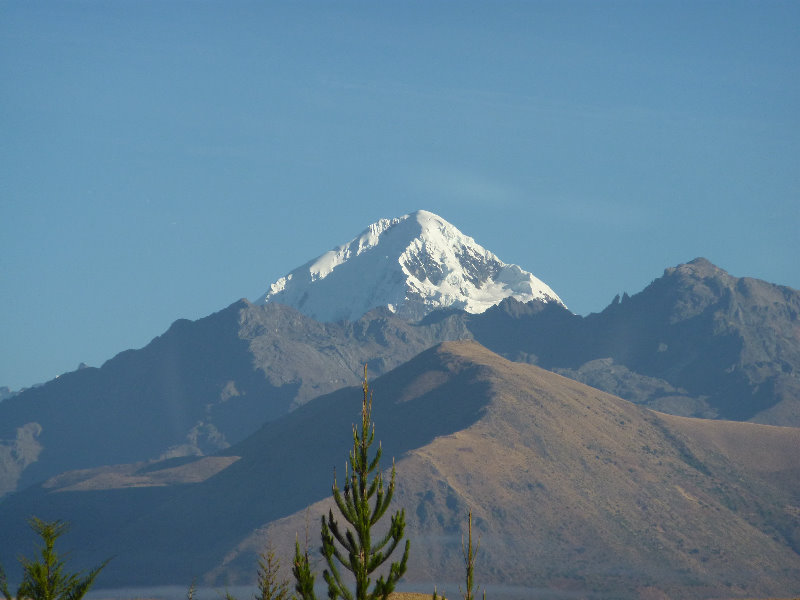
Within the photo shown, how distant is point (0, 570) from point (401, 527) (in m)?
16.0

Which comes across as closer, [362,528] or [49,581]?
[362,528]

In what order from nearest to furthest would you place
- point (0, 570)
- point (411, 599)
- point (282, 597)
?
point (0, 570) < point (282, 597) < point (411, 599)

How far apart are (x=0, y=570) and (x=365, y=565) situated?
48.2 ft

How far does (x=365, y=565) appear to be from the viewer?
34156 mm

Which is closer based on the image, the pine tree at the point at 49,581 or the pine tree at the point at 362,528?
the pine tree at the point at 362,528

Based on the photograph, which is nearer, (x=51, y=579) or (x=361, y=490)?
(x=361, y=490)

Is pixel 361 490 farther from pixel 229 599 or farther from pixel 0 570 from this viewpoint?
pixel 0 570

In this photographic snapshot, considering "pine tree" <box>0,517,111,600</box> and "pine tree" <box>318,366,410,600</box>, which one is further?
"pine tree" <box>0,517,111,600</box>

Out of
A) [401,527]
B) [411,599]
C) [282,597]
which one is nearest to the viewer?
[401,527]

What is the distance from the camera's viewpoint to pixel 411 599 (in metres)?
86.3

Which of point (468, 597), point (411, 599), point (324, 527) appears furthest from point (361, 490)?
point (411, 599)

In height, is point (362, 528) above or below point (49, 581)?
below

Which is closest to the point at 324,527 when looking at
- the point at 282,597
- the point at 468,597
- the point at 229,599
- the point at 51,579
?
the point at 468,597

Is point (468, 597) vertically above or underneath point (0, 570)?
underneath
